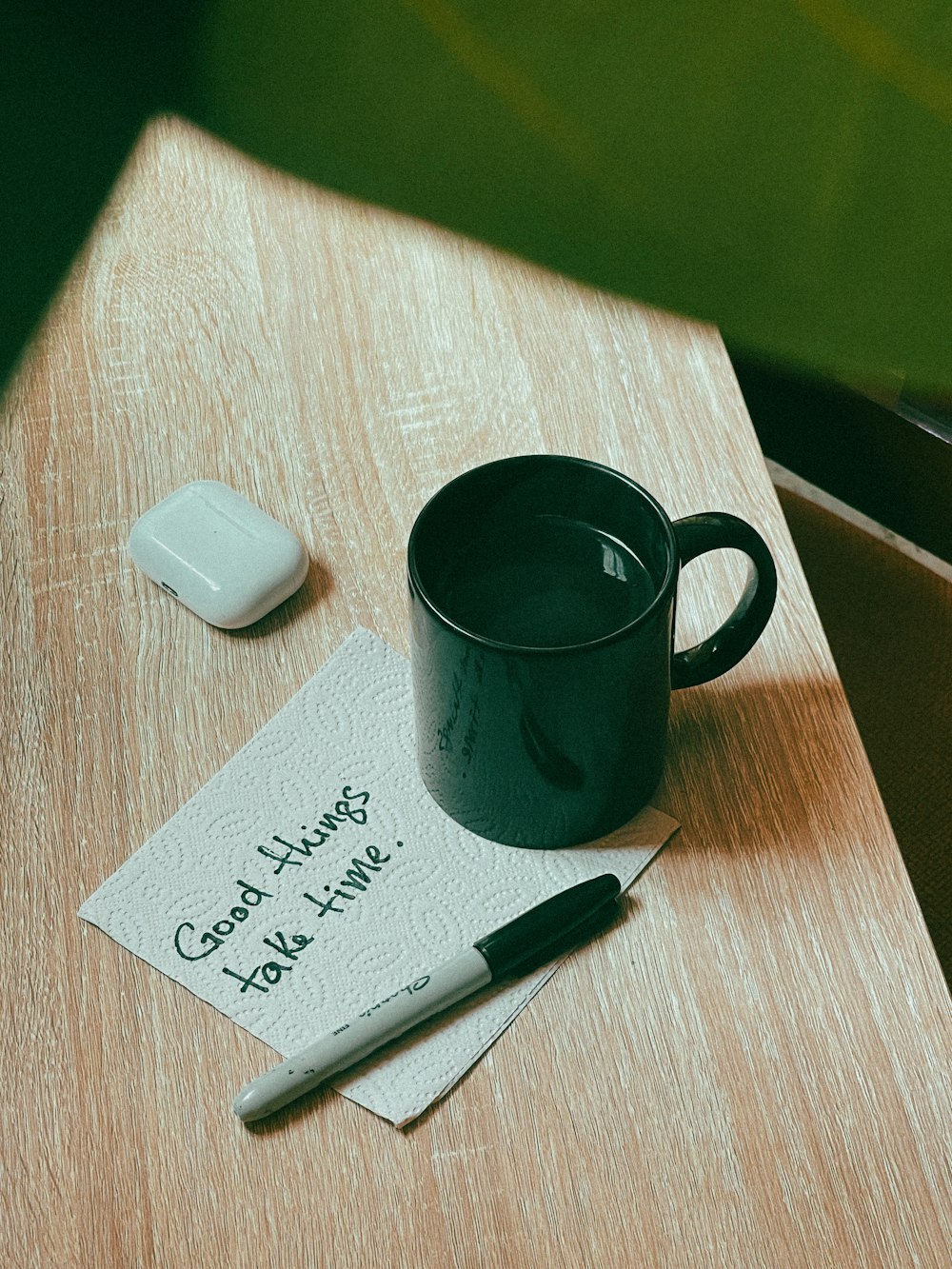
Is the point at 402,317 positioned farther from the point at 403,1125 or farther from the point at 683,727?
the point at 403,1125

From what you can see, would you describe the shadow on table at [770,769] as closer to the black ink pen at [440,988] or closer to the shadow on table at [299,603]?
the black ink pen at [440,988]

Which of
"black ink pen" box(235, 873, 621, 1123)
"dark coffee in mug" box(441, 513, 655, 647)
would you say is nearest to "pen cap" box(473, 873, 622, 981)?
"black ink pen" box(235, 873, 621, 1123)

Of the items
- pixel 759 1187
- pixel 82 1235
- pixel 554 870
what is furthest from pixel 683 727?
pixel 82 1235

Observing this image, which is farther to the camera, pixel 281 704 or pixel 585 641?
pixel 281 704

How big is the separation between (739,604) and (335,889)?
0.21 metres

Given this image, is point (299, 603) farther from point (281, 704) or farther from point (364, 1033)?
point (364, 1033)

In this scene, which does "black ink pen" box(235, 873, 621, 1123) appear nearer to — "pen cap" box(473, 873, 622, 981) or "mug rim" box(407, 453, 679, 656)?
"pen cap" box(473, 873, 622, 981)

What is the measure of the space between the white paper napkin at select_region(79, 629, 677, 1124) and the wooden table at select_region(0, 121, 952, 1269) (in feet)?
0.04

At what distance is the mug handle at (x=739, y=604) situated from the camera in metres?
0.45

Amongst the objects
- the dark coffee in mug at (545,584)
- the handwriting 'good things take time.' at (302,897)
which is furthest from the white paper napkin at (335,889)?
the dark coffee in mug at (545,584)

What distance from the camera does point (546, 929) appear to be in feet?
1.51

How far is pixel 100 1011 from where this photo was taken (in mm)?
455

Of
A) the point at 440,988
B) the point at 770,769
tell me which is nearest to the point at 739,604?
the point at 770,769

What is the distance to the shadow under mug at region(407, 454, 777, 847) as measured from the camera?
1.36 feet
